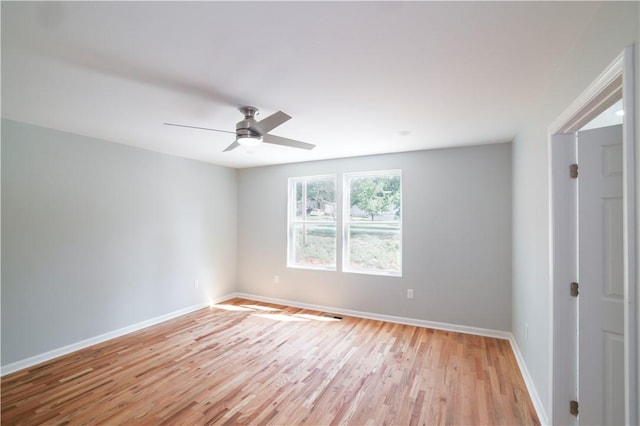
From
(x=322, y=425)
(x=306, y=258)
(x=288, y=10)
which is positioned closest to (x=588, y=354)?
(x=322, y=425)

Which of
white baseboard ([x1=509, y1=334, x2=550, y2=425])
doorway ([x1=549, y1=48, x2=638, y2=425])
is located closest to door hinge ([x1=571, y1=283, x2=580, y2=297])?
doorway ([x1=549, y1=48, x2=638, y2=425])

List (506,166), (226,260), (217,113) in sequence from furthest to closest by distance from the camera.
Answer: (226,260) → (506,166) → (217,113)

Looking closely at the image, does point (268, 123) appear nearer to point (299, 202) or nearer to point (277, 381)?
point (277, 381)

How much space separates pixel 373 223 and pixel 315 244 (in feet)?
3.69

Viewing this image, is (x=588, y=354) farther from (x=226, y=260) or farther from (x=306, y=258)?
(x=226, y=260)

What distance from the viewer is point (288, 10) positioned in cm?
131

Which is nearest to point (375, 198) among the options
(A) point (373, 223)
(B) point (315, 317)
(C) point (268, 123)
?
(A) point (373, 223)

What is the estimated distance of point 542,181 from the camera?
6.96ft

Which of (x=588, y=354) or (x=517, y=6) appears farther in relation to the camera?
(x=588, y=354)

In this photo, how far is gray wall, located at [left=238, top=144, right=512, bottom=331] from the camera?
12.0 feet

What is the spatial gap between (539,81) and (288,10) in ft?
6.09

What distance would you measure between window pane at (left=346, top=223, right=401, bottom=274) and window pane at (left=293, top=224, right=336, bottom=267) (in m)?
0.34

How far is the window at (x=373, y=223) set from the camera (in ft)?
14.1

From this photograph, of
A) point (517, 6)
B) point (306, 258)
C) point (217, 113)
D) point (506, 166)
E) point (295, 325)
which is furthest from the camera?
point (306, 258)
